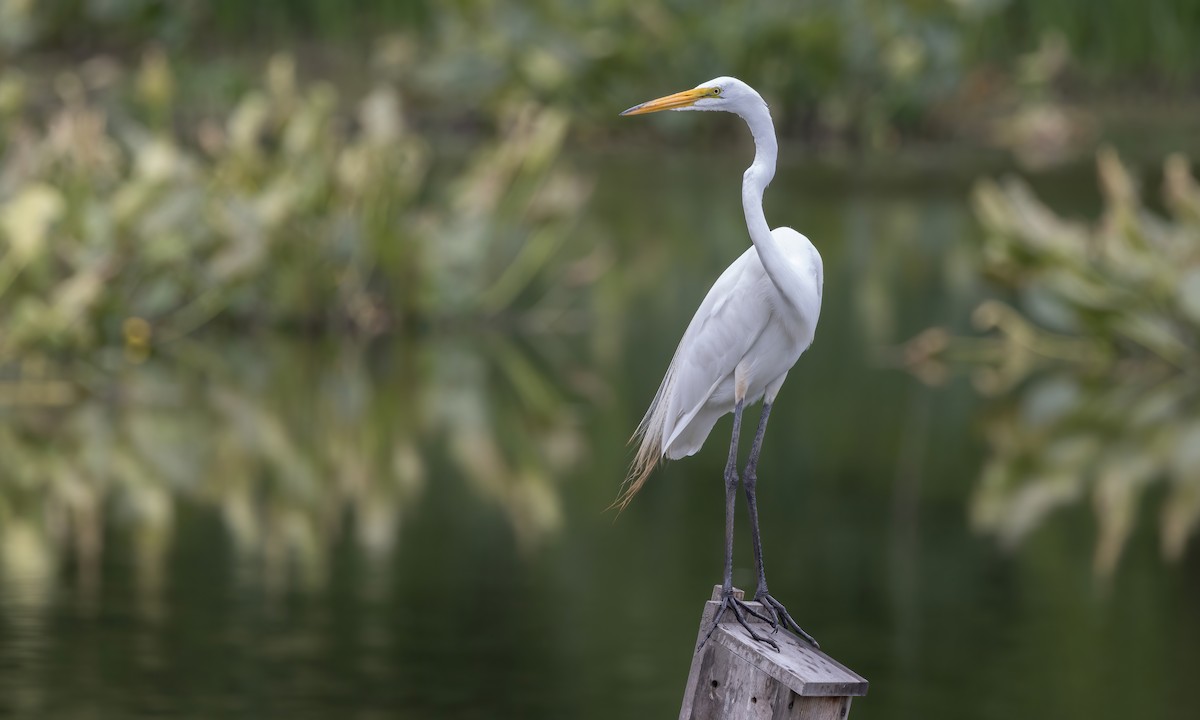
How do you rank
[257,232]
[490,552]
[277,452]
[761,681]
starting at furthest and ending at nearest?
Answer: 1. [257,232]
2. [277,452]
3. [490,552]
4. [761,681]

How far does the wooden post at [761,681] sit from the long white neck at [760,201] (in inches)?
19.0

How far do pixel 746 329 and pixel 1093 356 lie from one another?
788cm

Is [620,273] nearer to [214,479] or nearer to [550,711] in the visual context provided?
[214,479]

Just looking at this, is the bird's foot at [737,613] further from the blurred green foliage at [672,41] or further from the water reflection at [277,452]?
the blurred green foliage at [672,41]

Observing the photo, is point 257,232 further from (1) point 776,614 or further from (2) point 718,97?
(2) point 718,97

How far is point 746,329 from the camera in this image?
3.07 meters

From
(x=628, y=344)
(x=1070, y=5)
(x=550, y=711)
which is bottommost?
(x=550, y=711)

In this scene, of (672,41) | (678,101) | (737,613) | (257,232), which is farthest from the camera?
(672,41)

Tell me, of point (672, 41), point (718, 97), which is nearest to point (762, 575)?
point (718, 97)

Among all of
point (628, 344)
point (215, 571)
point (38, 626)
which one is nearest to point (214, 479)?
point (215, 571)

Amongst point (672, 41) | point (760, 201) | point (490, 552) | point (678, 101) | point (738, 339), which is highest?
point (672, 41)

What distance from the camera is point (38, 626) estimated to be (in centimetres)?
580

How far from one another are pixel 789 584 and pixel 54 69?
49.9 ft

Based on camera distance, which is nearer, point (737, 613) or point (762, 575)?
point (737, 613)
